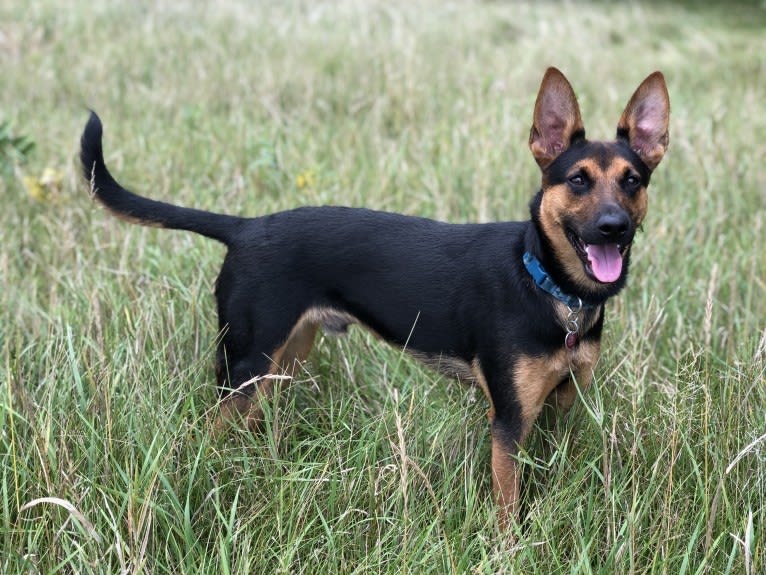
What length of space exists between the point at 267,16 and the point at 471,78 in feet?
9.32

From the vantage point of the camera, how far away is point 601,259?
2750 millimetres

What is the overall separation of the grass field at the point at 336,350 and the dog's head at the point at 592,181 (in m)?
0.36

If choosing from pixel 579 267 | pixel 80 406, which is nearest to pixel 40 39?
pixel 80 406

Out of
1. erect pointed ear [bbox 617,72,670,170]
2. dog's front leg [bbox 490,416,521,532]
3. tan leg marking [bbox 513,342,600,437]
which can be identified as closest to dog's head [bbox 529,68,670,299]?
erect pointed ear [bbox 617,72,670,170]

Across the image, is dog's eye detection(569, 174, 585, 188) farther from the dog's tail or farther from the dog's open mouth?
the dog's tail

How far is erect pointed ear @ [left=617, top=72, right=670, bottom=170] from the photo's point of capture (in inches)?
116

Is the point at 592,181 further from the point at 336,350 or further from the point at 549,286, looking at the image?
the point at 336,350

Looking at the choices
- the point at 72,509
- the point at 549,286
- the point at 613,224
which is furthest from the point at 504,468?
the point at 72,509

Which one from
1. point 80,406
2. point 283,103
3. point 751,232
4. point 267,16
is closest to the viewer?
point 80,406

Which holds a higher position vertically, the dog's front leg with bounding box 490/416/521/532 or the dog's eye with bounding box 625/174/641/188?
the dog's eye with bounding box 625/174/641/188

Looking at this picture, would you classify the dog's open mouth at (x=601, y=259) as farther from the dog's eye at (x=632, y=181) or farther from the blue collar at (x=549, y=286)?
the dog's eye at (x=632, y=181)

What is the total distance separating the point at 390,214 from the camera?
3.25m

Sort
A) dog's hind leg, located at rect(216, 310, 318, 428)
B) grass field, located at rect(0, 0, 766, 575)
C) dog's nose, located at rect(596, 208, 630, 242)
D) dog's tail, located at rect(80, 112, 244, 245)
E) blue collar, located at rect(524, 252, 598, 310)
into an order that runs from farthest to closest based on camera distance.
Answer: dog's tail, located at rect(80, 112, 244, 245) < dog's hind leg, located at rect(216, 310, 318, 428) < blue collar, located at rect(524, 252, 598, 310) < dog's nose, located at rect(596, 208, 630, 242) < grass field, located at rect(0, 0, 766, 575)

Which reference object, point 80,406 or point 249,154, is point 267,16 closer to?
point 249,154
